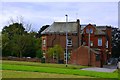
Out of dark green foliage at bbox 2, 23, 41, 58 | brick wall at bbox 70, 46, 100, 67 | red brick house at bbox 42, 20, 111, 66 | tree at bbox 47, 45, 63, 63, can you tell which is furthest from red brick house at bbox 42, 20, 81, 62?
brick wall at bbox 70, 46, 100, 67

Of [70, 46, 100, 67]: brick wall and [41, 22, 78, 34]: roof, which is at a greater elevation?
[41, 22, 78, 34]: roof

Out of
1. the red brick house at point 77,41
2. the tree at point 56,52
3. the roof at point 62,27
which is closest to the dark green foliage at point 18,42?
the red brick house at point 77,41

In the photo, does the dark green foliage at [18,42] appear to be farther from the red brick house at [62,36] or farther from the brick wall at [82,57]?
the brick wall at [82,57]

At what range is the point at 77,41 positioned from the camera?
68250 mm

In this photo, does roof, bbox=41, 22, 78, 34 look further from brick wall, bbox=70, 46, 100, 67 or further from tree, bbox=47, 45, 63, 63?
brick wall, bbox=70, 46, 100, 67

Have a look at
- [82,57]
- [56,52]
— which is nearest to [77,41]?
[56,52]

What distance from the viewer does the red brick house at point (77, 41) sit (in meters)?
60.6

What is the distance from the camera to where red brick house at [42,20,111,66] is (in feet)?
199

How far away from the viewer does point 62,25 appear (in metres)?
70.1

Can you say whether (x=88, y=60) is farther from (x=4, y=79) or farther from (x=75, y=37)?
(x=4, y=79)

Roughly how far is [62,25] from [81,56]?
11892mm

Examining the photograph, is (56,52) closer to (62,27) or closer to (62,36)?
(62,36)

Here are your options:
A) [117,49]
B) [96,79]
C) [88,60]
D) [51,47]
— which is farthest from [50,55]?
[117,49]

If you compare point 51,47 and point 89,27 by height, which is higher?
point 89,27
